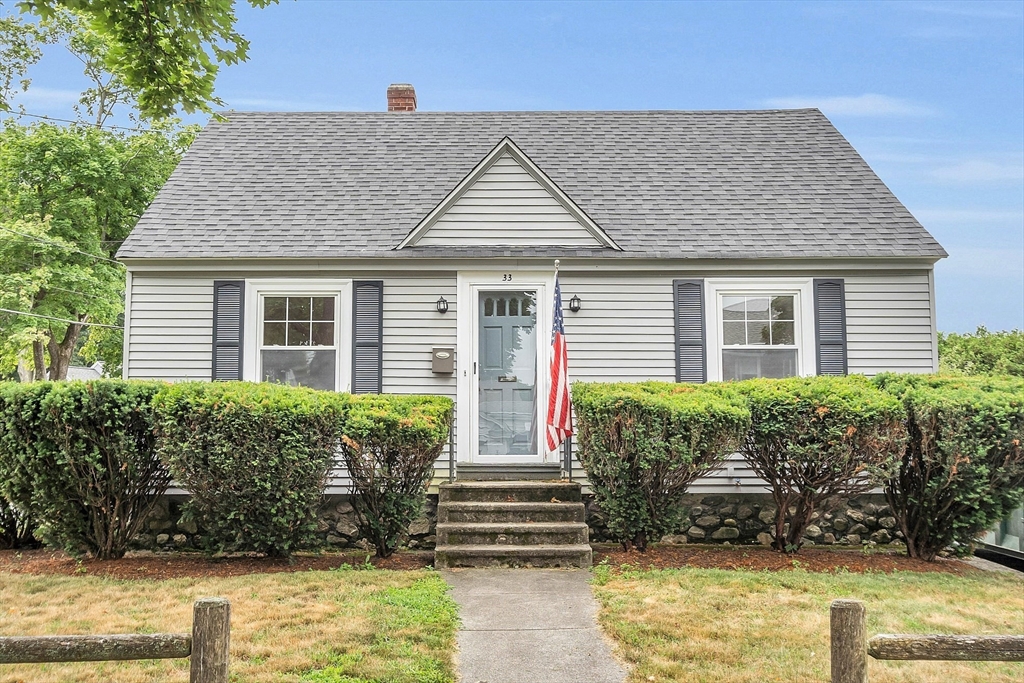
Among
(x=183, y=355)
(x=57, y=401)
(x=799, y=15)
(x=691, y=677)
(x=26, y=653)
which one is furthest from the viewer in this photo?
(x=799, y=15)

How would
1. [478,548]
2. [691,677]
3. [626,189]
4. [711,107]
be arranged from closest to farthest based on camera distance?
[691,677] → [478,548] → [626,189] → [711,107]

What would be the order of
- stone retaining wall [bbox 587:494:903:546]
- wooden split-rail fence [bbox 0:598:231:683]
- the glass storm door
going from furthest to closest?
the glass storm door < stone retaining wall [bbox 587:494:903:546] < wooden split-rail fence [bbox 0:598:231:683]

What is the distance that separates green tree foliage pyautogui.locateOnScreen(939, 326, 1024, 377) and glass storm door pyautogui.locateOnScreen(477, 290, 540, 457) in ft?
55.3

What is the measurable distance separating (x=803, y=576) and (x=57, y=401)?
21.7 feet

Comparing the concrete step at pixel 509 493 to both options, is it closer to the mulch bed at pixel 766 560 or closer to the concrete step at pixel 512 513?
the concrete step at pixel 512 513

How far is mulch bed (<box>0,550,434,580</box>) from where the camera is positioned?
6.52m

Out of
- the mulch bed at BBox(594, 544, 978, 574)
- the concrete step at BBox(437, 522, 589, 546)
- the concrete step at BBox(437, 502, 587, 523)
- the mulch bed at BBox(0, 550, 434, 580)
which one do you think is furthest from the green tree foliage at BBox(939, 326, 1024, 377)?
the mulch bed at BBox(0, 550, 434, 580)

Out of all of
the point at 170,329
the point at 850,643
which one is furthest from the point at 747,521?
the point at 170,329

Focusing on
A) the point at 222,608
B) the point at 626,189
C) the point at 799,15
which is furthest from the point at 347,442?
the point at 799,15

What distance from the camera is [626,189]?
1006cm

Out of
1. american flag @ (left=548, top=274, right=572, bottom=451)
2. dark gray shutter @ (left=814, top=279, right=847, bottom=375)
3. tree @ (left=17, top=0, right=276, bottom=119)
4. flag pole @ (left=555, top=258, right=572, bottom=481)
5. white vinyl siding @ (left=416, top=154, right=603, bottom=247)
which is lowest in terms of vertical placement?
flag pole @ (left=555, top=258, right=572, bottom=481)

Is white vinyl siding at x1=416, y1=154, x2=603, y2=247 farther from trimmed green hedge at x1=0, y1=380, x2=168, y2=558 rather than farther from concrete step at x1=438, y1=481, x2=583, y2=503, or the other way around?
trimmed green hedge at x1=0, y1=380, x2=168, y2=558

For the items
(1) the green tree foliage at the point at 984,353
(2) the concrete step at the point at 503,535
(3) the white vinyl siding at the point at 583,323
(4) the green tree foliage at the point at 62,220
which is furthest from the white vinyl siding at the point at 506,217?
(1) the green tree foliage at the point at 984,353

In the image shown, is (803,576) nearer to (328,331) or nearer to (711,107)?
(328,331)
